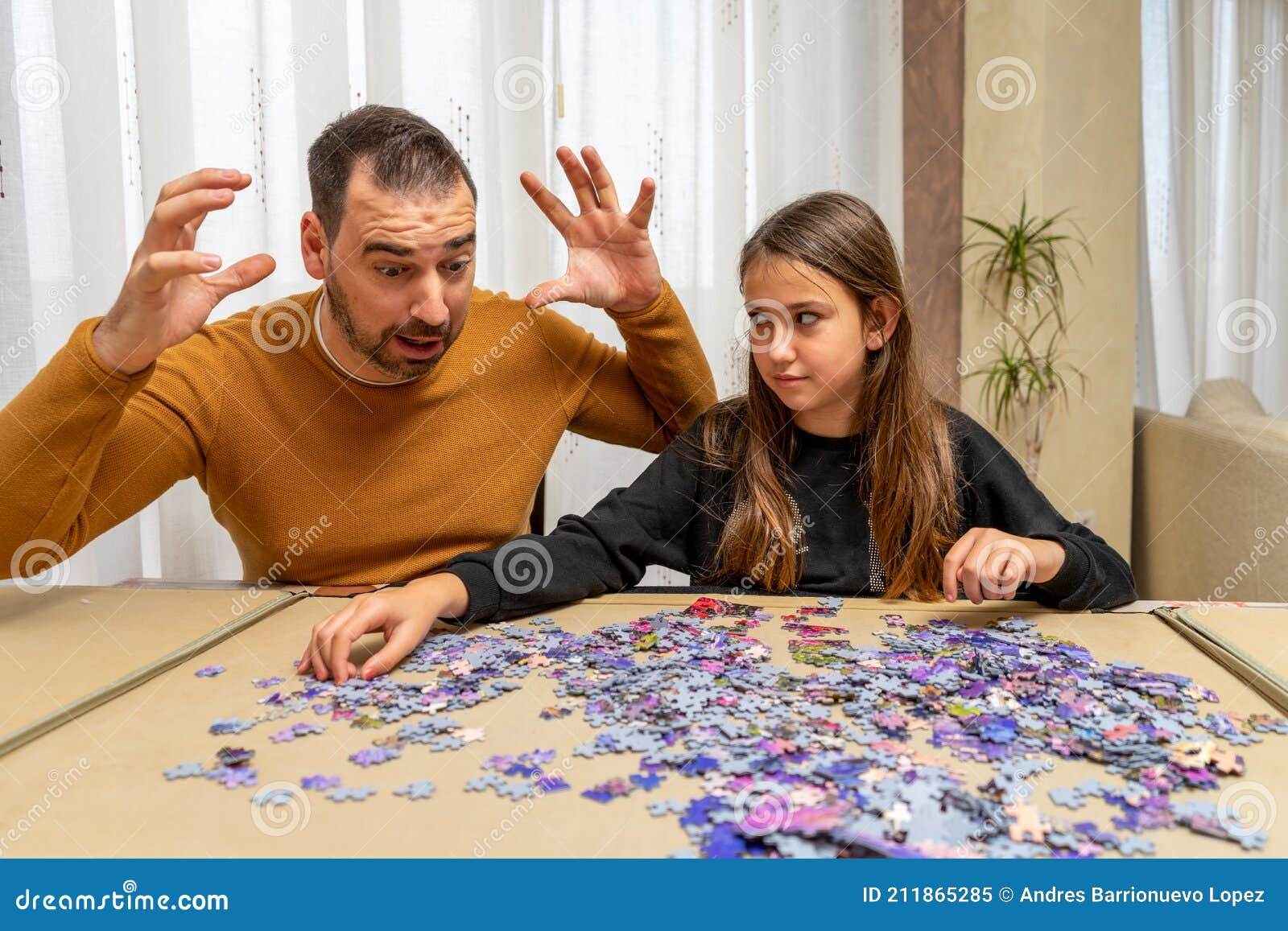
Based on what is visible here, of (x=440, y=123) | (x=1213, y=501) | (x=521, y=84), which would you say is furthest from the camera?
(x=1213, y=501)

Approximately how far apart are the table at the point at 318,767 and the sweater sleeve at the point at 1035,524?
0.18ft

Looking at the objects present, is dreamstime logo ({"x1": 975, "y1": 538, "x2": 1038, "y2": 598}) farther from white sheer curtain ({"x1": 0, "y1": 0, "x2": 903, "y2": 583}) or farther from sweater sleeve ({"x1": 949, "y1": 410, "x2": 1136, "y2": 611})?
white sheer curtain ({"x1": 0, "y1": 0, "x2": 903, "y2": 583})

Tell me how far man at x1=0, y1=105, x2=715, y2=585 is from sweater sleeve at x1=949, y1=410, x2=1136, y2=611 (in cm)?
61

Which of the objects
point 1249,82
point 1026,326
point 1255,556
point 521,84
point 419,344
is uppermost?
point 1249,82

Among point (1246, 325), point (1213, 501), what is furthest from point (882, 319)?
point (1246, 325)

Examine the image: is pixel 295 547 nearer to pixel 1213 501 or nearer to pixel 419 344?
pixel 419 344

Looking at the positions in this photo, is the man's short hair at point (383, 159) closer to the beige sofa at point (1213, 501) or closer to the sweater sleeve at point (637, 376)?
the sweater sleeve at point (637, 376)

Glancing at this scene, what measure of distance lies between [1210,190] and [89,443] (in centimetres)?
452

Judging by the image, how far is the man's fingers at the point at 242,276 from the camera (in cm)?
164

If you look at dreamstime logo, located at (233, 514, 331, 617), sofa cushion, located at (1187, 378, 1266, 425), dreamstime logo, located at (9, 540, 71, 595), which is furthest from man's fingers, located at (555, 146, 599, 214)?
sofa cushion, located at (1187, 378, 1266, 425)

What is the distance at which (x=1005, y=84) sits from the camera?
372 centimetres

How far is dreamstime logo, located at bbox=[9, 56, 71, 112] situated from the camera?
2.29m

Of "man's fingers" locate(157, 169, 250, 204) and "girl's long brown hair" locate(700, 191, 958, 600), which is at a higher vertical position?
"man's fingers" locate(157, 169, 250, 204)

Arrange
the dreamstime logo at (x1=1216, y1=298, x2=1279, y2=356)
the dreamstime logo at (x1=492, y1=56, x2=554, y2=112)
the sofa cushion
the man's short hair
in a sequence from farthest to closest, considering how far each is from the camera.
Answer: the dreamstime logo at (x1=1216, y1=298, x2=1279, y2=356) < the sofa cushion < the dreamstime logo at (x1=492, y1=56, x2=554, y2=112) < the man's short hair
